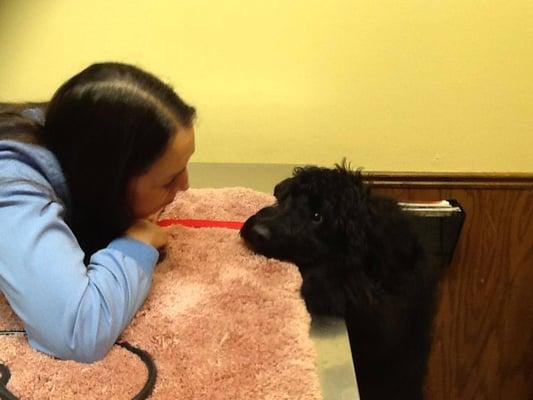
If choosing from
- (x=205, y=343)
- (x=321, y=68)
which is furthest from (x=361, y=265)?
(x=321, y=68)

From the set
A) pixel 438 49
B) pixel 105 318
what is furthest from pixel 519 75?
pixel 105 318

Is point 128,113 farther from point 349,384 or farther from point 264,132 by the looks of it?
point 264,132

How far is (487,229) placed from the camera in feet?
5.21

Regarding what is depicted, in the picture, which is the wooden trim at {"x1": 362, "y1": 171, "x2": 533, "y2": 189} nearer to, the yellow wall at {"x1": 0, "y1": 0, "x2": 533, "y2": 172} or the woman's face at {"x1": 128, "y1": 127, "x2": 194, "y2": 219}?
the yellow wall at {"x1": 0, "y1": 0, "x2": 533, "y2": 172}

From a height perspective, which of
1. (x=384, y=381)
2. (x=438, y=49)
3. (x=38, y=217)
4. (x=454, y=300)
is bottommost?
(x=454, y=300)

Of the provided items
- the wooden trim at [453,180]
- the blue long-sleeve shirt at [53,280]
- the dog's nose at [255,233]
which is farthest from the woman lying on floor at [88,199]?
the wooden trim at [453,180]

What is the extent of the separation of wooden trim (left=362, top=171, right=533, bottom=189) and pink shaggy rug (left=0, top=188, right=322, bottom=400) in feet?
2.19

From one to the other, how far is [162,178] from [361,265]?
10.8 inches

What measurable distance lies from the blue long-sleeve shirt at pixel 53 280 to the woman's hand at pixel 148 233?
2.8 inches

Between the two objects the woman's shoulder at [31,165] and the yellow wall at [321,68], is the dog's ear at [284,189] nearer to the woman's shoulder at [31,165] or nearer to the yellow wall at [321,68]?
the woman's shoulder at [31,165]

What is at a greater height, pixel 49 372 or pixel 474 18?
pixel 474 18

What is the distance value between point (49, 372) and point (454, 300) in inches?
45.0

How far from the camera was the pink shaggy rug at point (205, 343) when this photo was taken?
0.68 meters

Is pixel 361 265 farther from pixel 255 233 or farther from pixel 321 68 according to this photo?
pixel 321 68
